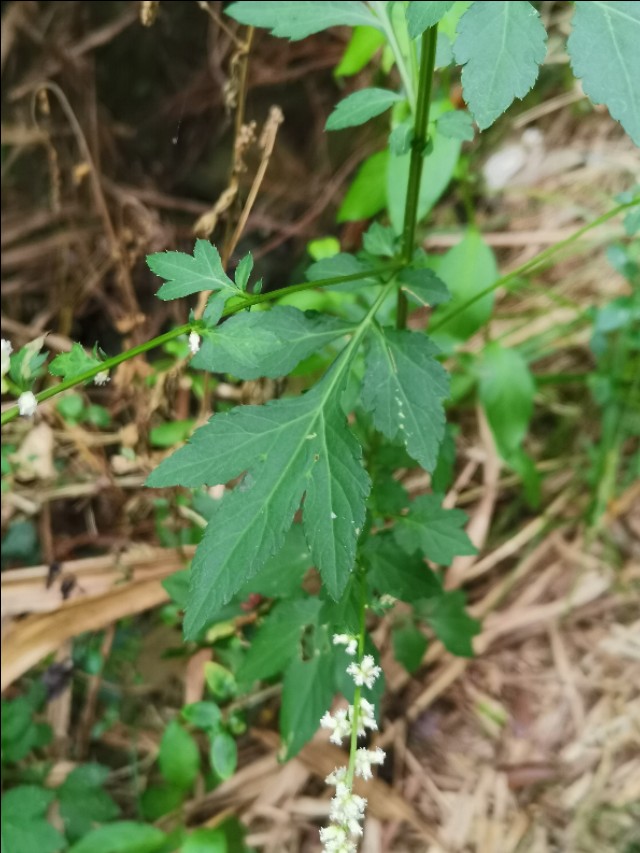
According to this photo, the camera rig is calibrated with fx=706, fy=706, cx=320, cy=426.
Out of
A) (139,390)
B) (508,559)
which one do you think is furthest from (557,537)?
(139,390)

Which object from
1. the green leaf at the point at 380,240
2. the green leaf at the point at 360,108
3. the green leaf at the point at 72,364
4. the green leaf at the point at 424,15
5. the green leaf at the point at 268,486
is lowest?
the green leaf at the point at 268,486

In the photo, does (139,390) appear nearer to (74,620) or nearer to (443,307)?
(74,620)

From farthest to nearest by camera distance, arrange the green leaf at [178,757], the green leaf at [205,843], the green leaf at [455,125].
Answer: the green leaf at [178,757]
the green leaf at [205,843]
the green leaf at [455,125]

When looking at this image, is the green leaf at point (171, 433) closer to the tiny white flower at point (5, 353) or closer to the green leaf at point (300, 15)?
the tiny white flower at point (5, 353)

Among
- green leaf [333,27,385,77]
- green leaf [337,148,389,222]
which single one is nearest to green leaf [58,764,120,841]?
green leaf [337,148,389,222]

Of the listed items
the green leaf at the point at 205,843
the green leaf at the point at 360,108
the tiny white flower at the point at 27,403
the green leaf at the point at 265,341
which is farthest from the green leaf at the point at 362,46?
the green leaf at the point at 205,843

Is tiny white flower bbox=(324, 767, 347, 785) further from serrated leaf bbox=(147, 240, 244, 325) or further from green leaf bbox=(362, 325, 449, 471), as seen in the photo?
serrated leaf bbox=(147, 240, 244, 325)
